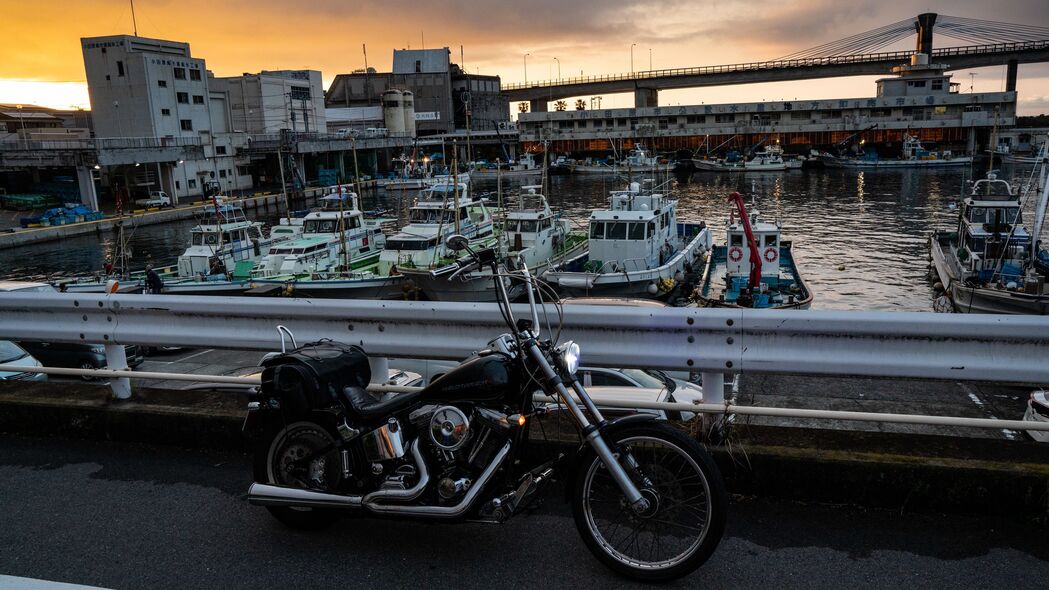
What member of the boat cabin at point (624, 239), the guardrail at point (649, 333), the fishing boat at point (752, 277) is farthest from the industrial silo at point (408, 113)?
the guardrail at point (649, 333)

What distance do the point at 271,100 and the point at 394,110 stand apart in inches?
894

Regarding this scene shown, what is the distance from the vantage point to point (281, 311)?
15.2 ft

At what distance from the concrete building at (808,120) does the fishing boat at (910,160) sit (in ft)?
17.7

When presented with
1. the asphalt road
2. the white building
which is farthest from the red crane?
the white building

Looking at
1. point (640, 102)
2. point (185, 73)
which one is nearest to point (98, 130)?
point (185, 73)

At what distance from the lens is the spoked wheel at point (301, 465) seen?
3.71 meters

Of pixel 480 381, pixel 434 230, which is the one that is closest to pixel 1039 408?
pixel 480 381

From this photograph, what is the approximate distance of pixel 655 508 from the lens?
3.29 m

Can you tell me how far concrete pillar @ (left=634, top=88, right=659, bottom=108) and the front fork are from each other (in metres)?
→ 117

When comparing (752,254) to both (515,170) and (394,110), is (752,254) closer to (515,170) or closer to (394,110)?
(515,170)

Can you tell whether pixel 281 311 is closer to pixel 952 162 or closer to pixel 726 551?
pixel 726 551

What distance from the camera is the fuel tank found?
3334 millimetres

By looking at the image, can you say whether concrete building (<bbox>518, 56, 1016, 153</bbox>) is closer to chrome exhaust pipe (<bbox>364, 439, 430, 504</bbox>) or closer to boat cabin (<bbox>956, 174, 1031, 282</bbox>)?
boat cabin (<bbox>956, 174, 1031, 282</bbox>)

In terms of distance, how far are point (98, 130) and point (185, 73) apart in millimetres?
8803
